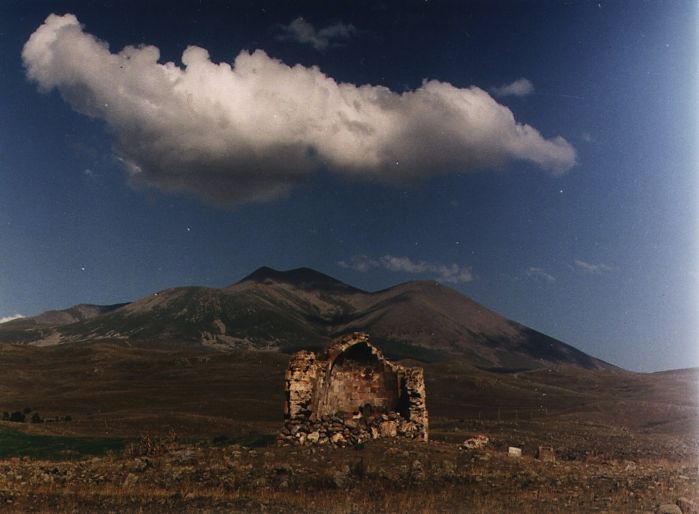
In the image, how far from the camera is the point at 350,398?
2961cm

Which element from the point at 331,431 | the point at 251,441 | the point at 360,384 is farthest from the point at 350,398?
the point at 331,431

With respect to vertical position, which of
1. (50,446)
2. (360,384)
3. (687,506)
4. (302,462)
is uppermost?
(360,384)

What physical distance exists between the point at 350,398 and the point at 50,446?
45.3 feet

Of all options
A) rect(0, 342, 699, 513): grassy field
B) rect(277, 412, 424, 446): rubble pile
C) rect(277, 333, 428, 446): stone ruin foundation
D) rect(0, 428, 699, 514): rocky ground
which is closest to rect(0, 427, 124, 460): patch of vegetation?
rect(0, 342, 699, 513): grassy field

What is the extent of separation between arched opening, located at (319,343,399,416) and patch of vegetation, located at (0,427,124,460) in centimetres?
995

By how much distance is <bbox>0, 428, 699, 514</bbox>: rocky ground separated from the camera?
13.9 meters

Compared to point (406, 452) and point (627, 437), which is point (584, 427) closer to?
point (627, 437)

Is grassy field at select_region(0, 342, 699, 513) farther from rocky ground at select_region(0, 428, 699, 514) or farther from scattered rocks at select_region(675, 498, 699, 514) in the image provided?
scattered rocks at select_region(675, 498, 699, 514)

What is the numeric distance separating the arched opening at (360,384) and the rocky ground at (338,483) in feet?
25.6

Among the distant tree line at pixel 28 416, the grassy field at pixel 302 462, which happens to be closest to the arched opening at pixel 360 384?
the grassy field at pixel 302 462

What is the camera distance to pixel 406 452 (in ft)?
66.7

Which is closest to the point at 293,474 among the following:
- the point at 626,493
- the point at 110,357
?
the point at 626,493

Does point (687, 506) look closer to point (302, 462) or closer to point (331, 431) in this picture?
point (302, 462)

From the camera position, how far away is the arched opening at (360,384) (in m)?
29.4
